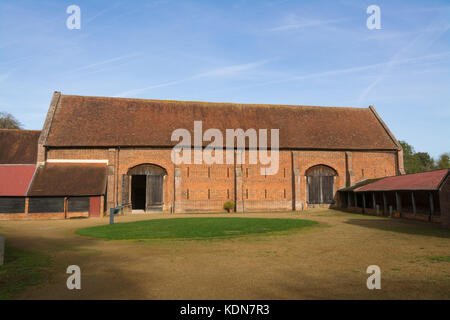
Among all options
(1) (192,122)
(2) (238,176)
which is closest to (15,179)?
(1) (192,122)

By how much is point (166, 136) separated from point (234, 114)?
25.9ft

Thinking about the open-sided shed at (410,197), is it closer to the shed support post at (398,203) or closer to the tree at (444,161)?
the shed support post at (398,203)

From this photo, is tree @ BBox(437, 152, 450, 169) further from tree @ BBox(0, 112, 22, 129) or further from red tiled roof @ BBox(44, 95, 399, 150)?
tree @ BBox(0, 112, 22, 129)

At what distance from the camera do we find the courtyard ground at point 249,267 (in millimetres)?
5934

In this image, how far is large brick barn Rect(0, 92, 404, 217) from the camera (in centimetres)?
2675

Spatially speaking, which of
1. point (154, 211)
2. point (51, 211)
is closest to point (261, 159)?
point (154, 211)

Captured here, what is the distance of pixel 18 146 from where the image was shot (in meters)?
29.4

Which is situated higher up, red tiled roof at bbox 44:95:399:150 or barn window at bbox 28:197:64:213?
red tiled roof at bbox 44:95:399:150

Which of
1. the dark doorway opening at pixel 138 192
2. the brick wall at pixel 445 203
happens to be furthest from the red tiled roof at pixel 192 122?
the brick wall at pixel 445 203

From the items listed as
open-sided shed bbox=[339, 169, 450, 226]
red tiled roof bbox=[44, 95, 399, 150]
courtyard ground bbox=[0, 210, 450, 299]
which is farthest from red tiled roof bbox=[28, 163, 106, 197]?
open-sided shed bbox=[339, 169, 450, 226]

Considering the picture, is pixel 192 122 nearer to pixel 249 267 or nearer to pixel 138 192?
pixel 138 192

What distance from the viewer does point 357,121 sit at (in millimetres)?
34781

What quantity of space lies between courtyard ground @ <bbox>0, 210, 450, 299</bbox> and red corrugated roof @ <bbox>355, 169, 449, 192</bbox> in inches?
284

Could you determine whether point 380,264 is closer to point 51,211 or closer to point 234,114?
point 51,211
